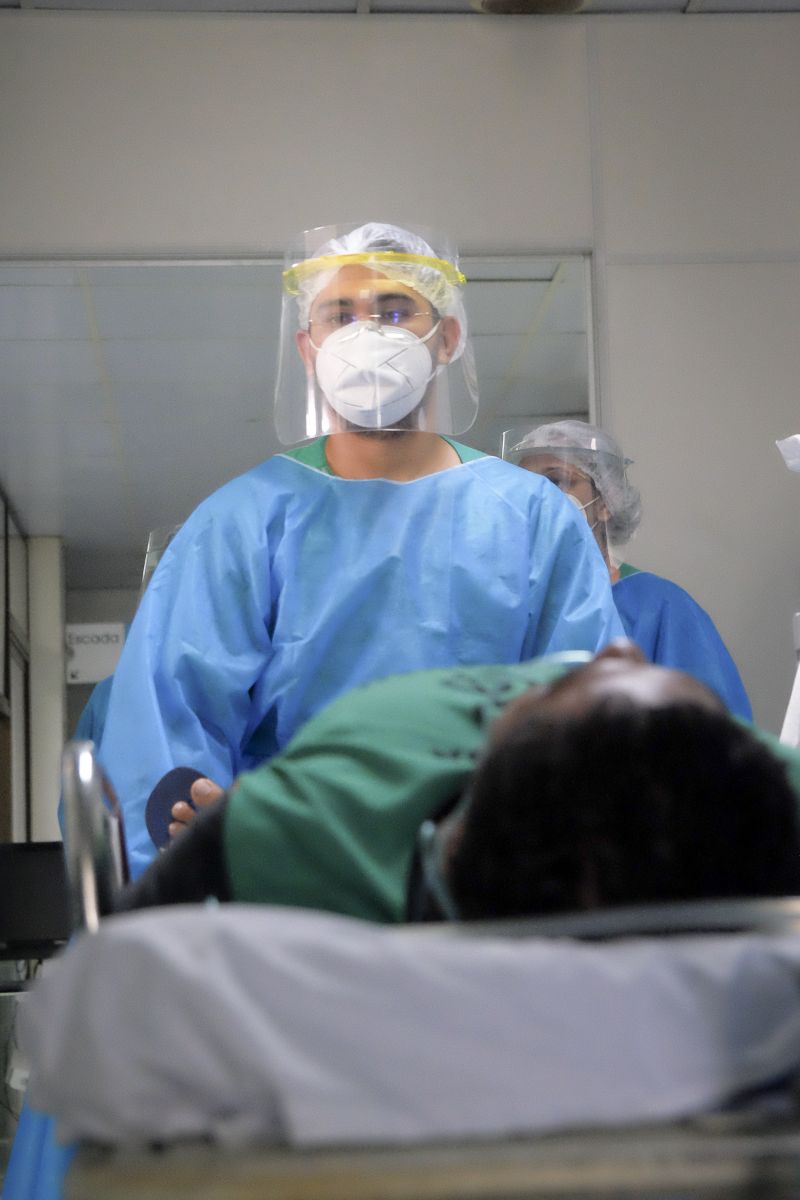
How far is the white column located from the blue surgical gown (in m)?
2.07

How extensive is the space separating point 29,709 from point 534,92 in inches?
109

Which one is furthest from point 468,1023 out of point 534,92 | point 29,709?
point 29,709

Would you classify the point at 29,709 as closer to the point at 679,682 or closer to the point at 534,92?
the point at 534,92

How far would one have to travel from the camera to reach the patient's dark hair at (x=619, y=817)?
86 centimetres

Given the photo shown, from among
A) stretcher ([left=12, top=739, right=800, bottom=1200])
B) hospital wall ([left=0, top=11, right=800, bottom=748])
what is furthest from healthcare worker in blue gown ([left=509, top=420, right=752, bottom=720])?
stretcher ([left=12, top=739, right=800, bottom=1200])

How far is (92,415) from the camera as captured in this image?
12.8 feet

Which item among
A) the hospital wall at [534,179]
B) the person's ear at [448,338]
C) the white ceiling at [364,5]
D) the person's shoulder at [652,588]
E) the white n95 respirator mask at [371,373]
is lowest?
the person's shoulder at [652,588]

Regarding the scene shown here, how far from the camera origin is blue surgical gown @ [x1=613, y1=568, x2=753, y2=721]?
2.99 metres

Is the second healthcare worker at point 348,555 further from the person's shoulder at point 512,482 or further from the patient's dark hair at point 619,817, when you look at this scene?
the patient's dark hair at point 619,817

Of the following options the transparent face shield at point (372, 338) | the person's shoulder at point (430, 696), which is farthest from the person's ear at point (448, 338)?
the person's shoulder at point (430, 696)

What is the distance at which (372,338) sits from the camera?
7.25 ft

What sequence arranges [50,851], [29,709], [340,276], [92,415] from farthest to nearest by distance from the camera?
[29,709] < [92,415] < [50,851] < [340,276]

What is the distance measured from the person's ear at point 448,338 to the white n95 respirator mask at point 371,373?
95 millimetres

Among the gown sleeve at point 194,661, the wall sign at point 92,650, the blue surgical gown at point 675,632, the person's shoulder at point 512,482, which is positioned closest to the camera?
the gown sleeve at point 194,661
